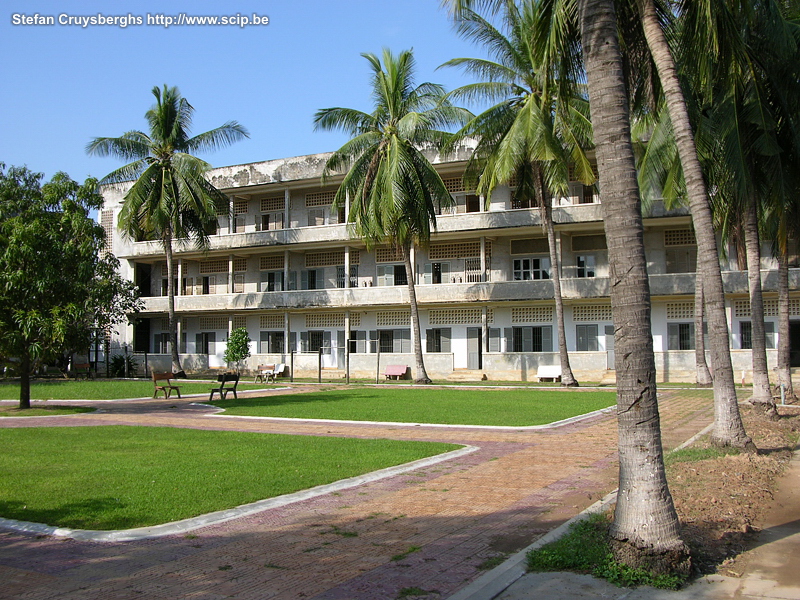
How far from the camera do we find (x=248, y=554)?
643 centimetres

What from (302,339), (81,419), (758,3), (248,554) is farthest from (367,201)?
(248,554)

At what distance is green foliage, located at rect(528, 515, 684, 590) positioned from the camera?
564 cm

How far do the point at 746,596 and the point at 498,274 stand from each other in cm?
3552

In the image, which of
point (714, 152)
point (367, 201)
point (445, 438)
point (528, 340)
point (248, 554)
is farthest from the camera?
point (528, 340)

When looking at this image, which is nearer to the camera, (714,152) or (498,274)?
(714,152)

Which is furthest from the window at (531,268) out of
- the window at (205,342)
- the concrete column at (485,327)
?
the window at (205,342)

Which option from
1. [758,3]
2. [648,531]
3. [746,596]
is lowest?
[746,596]

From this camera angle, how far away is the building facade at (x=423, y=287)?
118ft

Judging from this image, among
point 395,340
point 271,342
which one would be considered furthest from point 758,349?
point 271,342

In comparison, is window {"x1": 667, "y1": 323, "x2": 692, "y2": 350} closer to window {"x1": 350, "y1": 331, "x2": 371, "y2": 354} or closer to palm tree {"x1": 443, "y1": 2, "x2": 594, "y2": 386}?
palm tree {"x1": 443, "y1": 2, "x2": 594, "y2": 386}

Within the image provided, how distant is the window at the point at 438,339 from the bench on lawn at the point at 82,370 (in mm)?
19928

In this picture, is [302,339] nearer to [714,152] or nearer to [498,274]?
[498,274]

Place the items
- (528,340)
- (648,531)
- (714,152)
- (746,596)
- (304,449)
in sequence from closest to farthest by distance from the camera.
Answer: (746,596), (648,531), (304,449), (714,152), (528,340)

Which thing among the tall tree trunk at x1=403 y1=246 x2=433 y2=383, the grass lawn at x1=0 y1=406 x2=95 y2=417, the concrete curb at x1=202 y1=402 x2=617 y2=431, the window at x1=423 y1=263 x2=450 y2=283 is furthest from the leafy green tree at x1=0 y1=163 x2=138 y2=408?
the window at x1=423 y1=263 x2=450 y2=283
